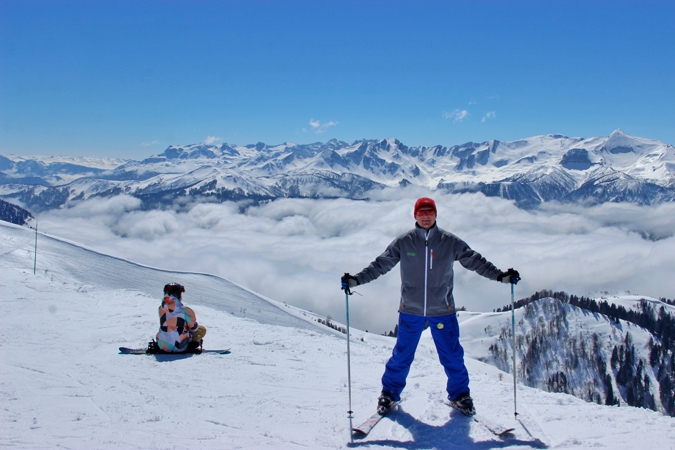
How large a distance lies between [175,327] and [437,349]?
5921 millimetres

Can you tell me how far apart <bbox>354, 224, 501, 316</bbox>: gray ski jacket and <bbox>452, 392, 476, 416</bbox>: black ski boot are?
4.44ft

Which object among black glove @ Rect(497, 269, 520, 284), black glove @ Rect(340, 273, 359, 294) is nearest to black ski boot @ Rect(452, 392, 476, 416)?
black glove @ Rect(497, 269, 520, 284)

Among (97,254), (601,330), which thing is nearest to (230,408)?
(97,254)

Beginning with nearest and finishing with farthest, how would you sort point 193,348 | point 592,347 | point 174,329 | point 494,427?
1. point 494,427
2. point 174,329
3. point 193,348
4. point 592,347

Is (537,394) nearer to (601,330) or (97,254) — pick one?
(97,254)

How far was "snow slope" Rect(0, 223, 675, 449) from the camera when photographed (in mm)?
5207

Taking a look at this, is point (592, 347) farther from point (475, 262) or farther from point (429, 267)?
point (429, 267)

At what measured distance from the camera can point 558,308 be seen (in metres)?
168

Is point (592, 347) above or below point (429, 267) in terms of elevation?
below

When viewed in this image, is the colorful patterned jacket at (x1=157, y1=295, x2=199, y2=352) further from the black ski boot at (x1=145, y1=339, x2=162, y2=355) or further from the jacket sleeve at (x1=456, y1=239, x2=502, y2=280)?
the jacket sleeve at (x1=456, y1=239, x2=502, y2=280)

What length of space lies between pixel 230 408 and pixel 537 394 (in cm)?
527

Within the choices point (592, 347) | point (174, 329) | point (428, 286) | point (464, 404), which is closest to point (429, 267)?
point (428, 286)

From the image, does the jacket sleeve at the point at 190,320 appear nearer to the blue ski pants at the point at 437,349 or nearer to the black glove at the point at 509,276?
the blue ski pants at the point at 437,349

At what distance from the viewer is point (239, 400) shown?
259 inches
